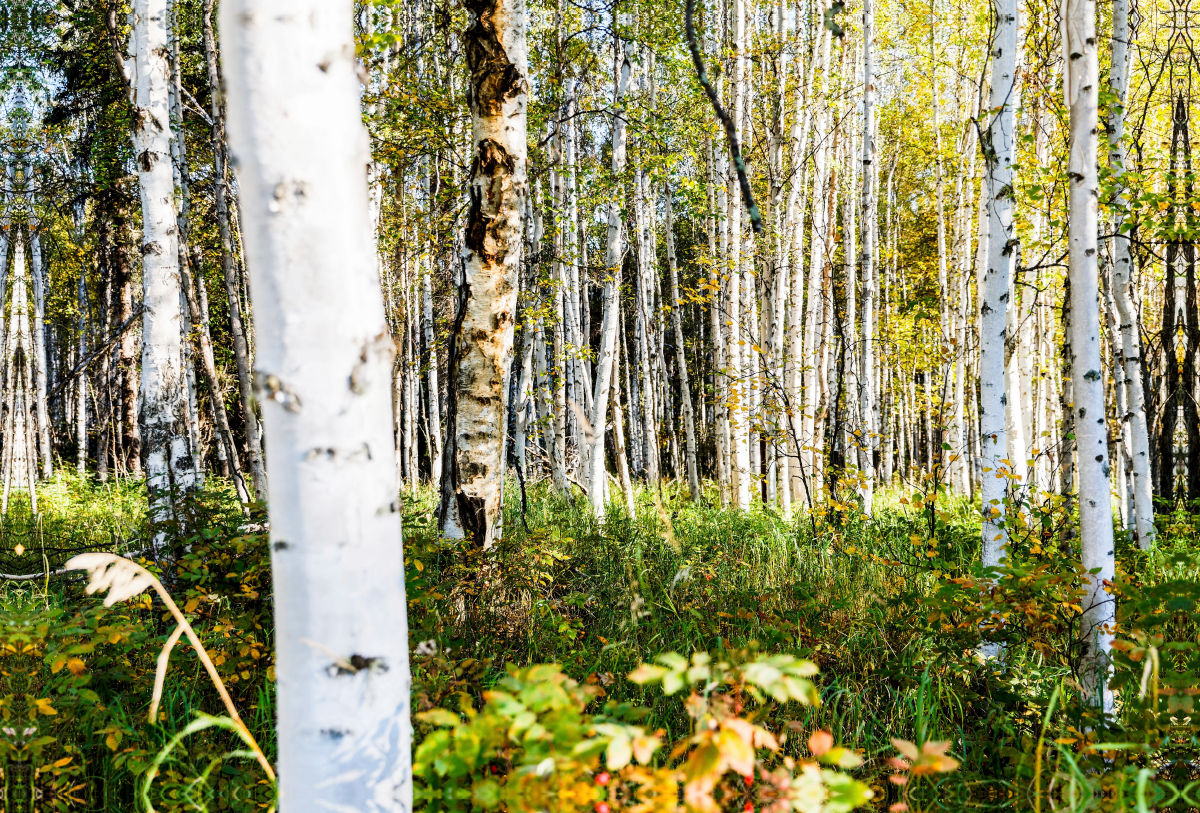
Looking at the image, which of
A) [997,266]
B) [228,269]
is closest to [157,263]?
[228,269]

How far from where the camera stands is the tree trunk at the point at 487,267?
11.9 ft

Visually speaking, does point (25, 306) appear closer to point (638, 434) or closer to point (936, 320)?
point (638, 434)

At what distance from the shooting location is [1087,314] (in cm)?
276

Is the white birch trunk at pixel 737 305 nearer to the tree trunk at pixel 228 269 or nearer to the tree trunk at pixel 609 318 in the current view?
Result: the tree trunk at pixel 609 318

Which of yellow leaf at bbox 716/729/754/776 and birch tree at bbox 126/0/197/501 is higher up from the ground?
birch tree at bbox 126/0/197/501

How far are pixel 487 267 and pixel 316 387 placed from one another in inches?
109

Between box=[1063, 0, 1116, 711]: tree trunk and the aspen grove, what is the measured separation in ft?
0.06

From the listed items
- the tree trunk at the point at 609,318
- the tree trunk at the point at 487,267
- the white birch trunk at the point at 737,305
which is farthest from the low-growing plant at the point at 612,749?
the white birch trunk at the point at 737,305

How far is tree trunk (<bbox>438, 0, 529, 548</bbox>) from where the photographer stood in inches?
142

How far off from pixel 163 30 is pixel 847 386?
26.2ft

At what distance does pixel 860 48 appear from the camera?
10648 millimetres

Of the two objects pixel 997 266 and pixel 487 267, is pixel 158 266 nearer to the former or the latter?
pixel 487 267

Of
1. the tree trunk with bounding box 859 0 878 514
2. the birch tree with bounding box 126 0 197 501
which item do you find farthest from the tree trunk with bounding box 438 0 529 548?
the tree trunk with bounding box 859 0 878 514

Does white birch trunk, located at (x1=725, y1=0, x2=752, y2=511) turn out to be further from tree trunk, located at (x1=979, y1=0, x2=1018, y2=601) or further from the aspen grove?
tree trunk, located at (x1=979, y1=0, x2=1018, y2=601)
